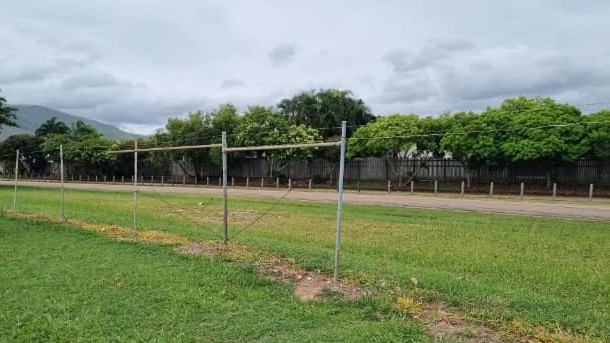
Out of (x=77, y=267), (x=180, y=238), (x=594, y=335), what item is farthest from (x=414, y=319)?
(x=180, y=238)

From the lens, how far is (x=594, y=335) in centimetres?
466

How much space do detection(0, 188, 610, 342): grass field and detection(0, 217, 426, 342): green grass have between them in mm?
31

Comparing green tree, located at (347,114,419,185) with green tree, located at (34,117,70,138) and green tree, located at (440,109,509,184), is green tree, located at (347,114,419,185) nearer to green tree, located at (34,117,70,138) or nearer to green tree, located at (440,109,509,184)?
green tree, located at (440,109,509,184)

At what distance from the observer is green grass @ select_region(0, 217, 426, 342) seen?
4.81 metres

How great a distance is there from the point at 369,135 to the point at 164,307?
3104 cm

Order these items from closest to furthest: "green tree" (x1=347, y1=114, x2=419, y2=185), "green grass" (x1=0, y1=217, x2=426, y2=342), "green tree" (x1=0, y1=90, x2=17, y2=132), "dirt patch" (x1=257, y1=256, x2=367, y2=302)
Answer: "green grass" (x1=0, y1=217, x2=426, y2=342), "dirt patch" (x1=257, y1=256, x2=367, y2=302), "green tree" (x1=347, y1=114, x2=419, y2=185), "green tree" (x1=0, y1=90, x2=17, y2=132)

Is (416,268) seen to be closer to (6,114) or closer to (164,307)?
(164,307)

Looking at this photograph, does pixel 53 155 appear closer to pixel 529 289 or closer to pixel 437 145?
pixel 437 145

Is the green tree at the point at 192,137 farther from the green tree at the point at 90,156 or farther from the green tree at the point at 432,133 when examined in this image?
the green tree at the point at 432,133

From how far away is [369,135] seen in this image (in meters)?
35.9

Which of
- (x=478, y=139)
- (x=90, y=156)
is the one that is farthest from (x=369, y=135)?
(x=90, y=156)

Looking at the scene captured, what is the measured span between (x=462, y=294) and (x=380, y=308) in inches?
43.9

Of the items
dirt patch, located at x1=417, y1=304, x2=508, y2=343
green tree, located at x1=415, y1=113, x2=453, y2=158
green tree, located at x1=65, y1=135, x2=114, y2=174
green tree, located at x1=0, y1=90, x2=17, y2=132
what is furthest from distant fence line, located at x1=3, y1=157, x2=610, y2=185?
dirt patch, located at x1=417, y1=304, x2=508, y2=343

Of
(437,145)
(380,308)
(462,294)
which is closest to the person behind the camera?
(380,308)
